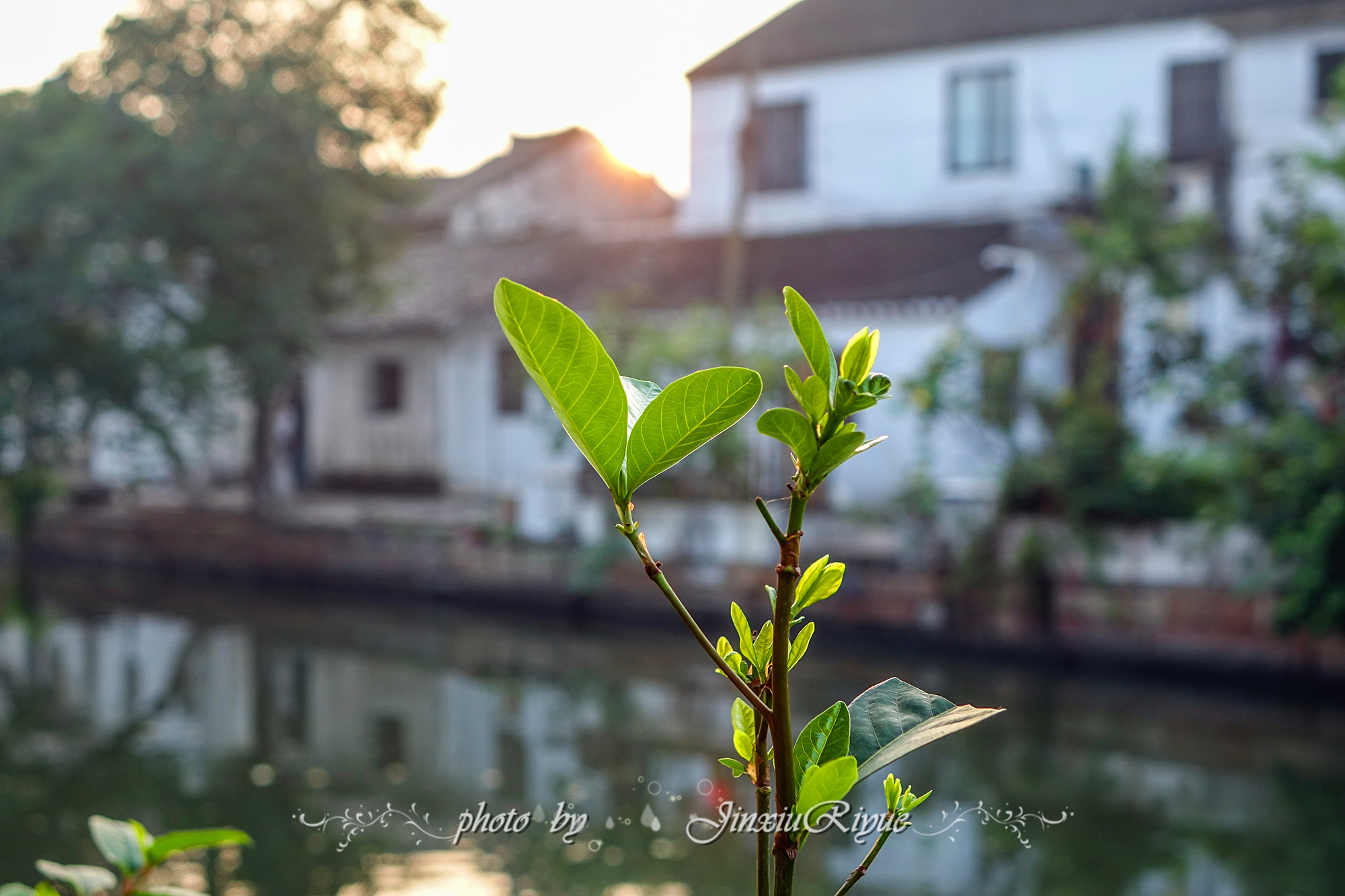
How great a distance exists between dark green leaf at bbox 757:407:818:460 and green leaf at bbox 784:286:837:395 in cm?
2

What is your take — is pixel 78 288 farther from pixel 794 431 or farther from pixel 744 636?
pixel 794 431

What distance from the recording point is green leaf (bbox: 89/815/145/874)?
0.71 metres

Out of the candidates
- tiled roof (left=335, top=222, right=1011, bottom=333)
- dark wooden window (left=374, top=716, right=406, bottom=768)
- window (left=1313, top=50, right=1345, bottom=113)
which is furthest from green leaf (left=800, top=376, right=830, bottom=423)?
window (left=1313, top=50, right=1345, bottom=113)

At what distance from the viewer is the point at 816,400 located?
1.98 ft

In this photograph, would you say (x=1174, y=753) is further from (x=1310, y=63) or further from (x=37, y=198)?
(x=37, y=198)

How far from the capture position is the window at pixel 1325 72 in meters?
9.73

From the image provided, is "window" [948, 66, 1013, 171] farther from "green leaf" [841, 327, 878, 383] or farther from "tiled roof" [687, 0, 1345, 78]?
"green leaf" [841, 327, 878, 383]

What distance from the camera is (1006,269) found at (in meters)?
10.5

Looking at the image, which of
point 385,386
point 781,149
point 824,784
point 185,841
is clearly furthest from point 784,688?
point 385,386

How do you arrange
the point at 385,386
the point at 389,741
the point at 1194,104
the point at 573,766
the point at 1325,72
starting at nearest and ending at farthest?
the point at 573,766 → the point at 389,741 → the point at 1325,72 → the point at 1194,104 → the point at 385,386

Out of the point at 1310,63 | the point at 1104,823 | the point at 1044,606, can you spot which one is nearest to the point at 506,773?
the point at 1104,823

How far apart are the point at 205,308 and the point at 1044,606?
24.2ft

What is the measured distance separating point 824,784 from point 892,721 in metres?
0.07

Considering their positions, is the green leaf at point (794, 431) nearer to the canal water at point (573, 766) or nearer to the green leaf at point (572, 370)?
the green leaf at point (572, 370)
